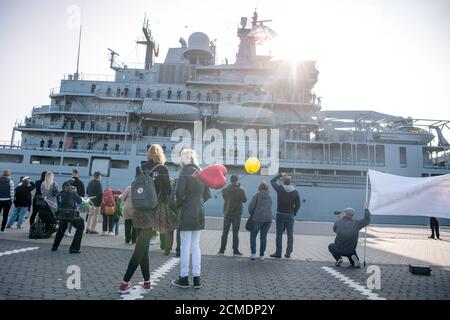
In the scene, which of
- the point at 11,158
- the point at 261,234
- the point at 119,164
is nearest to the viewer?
the point at 261,234

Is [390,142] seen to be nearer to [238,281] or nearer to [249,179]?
[249,179]

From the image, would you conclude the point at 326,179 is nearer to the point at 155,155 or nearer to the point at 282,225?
the point at 282,225

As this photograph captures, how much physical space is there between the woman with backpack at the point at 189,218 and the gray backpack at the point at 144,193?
344mm

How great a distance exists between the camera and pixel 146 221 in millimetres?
3535

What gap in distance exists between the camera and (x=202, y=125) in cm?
2503

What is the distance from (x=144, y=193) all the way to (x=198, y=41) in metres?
29.2

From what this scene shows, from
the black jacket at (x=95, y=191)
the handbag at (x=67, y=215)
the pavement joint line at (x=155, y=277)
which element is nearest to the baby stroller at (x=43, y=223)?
the black jacket at (x=95, y=191)

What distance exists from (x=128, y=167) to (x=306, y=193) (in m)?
13.6

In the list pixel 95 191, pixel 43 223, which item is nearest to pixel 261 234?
pixel 95 191

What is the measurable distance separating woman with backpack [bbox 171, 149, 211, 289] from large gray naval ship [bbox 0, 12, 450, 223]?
54.8ft

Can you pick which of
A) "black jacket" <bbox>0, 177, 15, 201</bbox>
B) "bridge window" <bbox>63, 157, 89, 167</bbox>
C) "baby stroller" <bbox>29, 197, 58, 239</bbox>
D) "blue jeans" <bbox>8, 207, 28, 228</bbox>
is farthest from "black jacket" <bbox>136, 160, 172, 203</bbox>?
"bridge window" <bbox>63, 157, 89, 167</bbox>

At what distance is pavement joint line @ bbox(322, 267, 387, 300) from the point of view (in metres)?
3.79

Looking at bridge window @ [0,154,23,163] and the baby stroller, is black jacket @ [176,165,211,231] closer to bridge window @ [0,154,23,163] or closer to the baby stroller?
the baby stroller

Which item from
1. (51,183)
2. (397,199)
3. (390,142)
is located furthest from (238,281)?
(390,142)
